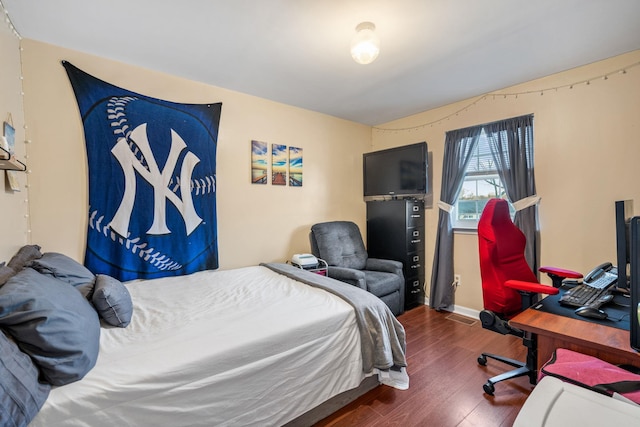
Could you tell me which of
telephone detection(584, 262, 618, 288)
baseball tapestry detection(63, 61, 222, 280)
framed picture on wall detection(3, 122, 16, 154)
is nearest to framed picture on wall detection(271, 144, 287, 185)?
baseball tapestry detection(63, 61, 222, 280)

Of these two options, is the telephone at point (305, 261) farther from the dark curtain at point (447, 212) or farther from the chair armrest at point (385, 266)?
the dark curtain at point (447, 212)

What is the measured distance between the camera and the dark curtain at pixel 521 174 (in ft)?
8.93

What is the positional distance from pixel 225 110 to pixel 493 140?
290 centimetres

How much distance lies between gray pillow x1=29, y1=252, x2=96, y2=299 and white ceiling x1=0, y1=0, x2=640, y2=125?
1.57 meters

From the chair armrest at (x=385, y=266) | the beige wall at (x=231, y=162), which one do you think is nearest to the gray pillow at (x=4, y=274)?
the beige wall at (x=231, y=162)

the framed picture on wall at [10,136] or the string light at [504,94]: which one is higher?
the string light at [504,94]

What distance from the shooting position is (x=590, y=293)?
65.4 inches

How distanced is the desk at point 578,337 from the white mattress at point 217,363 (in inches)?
37.5

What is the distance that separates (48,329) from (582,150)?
381 cm

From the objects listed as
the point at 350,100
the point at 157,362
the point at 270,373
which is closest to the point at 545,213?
the point at 350,100

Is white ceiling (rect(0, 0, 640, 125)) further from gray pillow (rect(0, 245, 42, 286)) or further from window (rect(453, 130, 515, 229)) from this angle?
gray pillow (rect(0, 245, 42, 286))

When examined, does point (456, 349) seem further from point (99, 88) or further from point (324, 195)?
point (99, 88)

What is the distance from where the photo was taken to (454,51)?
2.21 metres

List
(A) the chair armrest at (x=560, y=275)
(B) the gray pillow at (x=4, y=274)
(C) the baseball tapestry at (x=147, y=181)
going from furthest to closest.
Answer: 1. (C) the baseball tapestry at (x=147, y=181)
2. (A) the chair armrest at (x=560, y=275)
3. (B) the gray pillow at (x=4, y=274)
